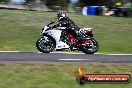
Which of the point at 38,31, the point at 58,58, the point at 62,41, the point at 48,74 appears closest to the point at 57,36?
the point at 62,41

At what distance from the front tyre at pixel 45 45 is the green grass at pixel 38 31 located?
8.37ft

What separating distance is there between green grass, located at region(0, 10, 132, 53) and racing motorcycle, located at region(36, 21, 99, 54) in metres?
2.62

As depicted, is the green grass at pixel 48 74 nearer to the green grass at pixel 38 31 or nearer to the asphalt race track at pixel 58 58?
the asphalt race track at pixel 58 58

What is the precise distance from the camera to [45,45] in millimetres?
18500

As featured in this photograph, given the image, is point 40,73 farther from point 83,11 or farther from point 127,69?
point 83,11

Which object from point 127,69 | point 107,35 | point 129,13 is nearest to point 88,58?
point 127,69

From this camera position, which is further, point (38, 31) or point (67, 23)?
point (38, 31)

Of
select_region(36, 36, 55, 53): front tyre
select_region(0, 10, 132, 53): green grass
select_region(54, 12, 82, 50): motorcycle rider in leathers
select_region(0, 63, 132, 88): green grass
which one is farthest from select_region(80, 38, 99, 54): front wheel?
select_region(0, 63, 132, 88): green grass

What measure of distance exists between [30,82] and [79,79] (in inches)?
60.8

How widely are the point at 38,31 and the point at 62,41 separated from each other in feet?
28.7

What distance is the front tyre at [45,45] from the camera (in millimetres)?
18297

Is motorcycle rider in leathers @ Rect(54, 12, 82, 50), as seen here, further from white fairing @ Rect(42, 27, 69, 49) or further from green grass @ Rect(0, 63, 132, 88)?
green grass @ Rect(0, 63, 132, 88)

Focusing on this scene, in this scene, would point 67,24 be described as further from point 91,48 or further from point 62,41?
point 91,48

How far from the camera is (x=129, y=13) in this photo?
43.0 metres
